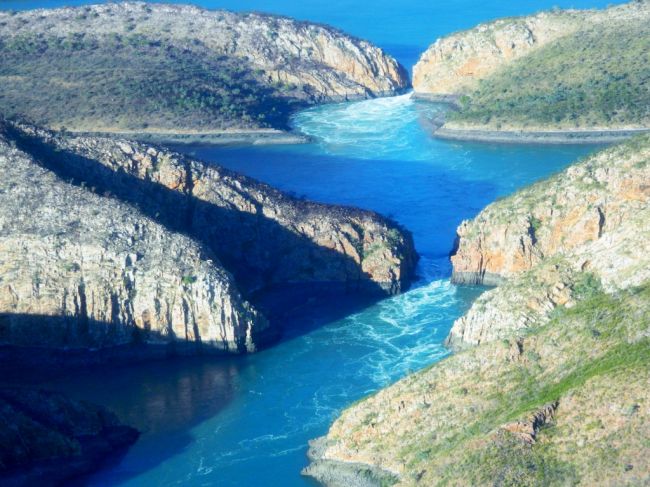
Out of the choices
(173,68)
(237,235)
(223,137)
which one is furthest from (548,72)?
(237,235)

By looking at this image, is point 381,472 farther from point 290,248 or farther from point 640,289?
point 290,248

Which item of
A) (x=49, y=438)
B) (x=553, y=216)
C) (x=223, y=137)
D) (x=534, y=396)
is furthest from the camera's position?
(x=223, y=137)

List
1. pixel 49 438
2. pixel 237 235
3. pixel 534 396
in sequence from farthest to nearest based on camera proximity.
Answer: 1. pixel 237 235
2. pixel 49 438
3. pixel 534 396

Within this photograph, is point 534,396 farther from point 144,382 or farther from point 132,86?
point 132,86

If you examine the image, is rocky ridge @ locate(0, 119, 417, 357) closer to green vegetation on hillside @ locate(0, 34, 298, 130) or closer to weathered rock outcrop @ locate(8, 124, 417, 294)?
weathered rock outcrop @ locate(8, 124, 417, 294)

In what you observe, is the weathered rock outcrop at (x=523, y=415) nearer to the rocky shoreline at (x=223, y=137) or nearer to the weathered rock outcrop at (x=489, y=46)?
the rocky shoreline at (x=223, y=137)

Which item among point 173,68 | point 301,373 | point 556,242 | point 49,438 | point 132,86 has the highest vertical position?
point 173,68

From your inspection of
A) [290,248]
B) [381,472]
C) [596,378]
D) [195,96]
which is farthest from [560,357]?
[195,96]

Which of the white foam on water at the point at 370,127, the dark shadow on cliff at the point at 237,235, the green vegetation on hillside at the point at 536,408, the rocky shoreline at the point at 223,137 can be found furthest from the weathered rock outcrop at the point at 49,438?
the rocky shoreline at the point at 223,137
